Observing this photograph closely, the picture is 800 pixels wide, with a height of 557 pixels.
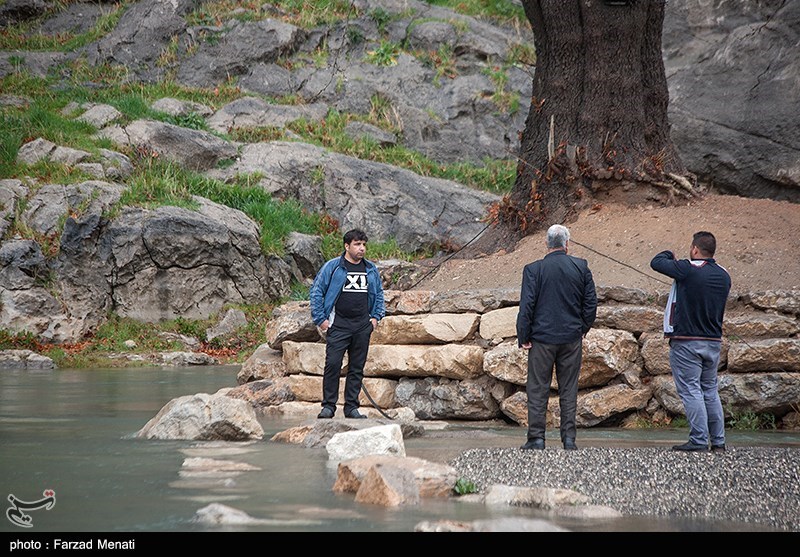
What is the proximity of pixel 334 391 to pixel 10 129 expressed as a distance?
605 inches

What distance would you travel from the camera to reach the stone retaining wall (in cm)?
928

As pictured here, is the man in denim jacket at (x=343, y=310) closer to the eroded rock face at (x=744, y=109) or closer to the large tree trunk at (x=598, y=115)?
the large tree trunk at (x=598, y=115)

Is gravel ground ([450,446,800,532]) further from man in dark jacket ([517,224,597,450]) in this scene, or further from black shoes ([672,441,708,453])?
man in dark jacket ([517,224,597,450])

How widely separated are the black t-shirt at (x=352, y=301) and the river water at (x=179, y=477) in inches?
49.2

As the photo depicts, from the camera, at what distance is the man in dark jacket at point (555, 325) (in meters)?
7.73

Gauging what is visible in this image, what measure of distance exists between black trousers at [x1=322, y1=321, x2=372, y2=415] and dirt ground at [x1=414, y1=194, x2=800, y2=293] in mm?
2096

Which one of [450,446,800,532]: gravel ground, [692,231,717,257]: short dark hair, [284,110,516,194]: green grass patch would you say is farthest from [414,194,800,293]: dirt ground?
[284,110,516,194]: green grass patch

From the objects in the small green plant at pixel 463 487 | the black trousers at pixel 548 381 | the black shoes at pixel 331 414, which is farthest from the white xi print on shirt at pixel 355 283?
the small green plant at pixel 463 487

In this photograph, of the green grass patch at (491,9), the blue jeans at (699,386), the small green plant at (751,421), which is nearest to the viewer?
the blue jeans at (699,386)

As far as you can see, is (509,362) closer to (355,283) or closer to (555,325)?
(355,283)

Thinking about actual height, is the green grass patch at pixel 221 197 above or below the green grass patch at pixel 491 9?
below

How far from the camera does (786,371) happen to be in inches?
363
